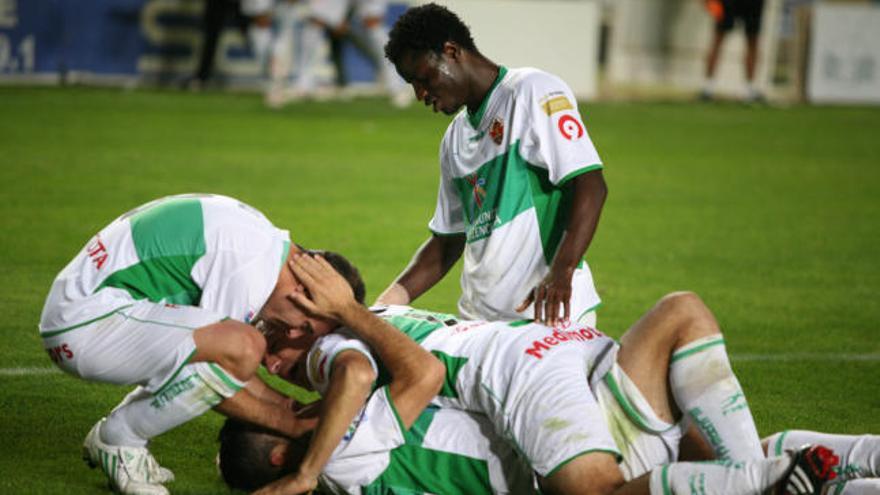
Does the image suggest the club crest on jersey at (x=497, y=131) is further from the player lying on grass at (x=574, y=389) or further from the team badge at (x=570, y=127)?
the player lying on grass at (x=574, y=389)

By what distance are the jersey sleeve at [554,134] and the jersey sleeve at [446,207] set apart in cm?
45

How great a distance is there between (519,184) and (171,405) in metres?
1.64

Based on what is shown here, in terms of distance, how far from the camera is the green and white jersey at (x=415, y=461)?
4.56 meters

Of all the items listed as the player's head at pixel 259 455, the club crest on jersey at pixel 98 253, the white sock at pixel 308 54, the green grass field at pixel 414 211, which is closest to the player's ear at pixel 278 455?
the player's head at pixel 259 455

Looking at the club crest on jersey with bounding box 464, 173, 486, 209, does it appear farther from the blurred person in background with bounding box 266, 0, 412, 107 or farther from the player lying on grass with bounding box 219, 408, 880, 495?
the blurred person in background with bounding box 266, 0, 412, 107

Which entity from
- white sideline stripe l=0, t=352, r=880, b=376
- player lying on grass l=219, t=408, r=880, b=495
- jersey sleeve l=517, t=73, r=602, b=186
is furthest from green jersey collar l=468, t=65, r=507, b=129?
white sideline stripe l=0, t=352, r=880, b=376

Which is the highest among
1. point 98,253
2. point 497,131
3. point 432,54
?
point 432,54

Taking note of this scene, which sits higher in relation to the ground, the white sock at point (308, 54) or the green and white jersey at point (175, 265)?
the green and white jersey at point (175, 265)

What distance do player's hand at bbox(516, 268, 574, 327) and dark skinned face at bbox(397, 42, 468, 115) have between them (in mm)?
792

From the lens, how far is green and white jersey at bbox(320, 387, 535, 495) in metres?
4.56

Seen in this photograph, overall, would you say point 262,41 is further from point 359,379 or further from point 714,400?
point 714,400

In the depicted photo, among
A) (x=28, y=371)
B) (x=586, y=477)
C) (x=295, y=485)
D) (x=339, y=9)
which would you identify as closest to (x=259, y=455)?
(x=295, y=485)

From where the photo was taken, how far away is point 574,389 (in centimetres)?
452

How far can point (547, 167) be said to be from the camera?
5.49 m
